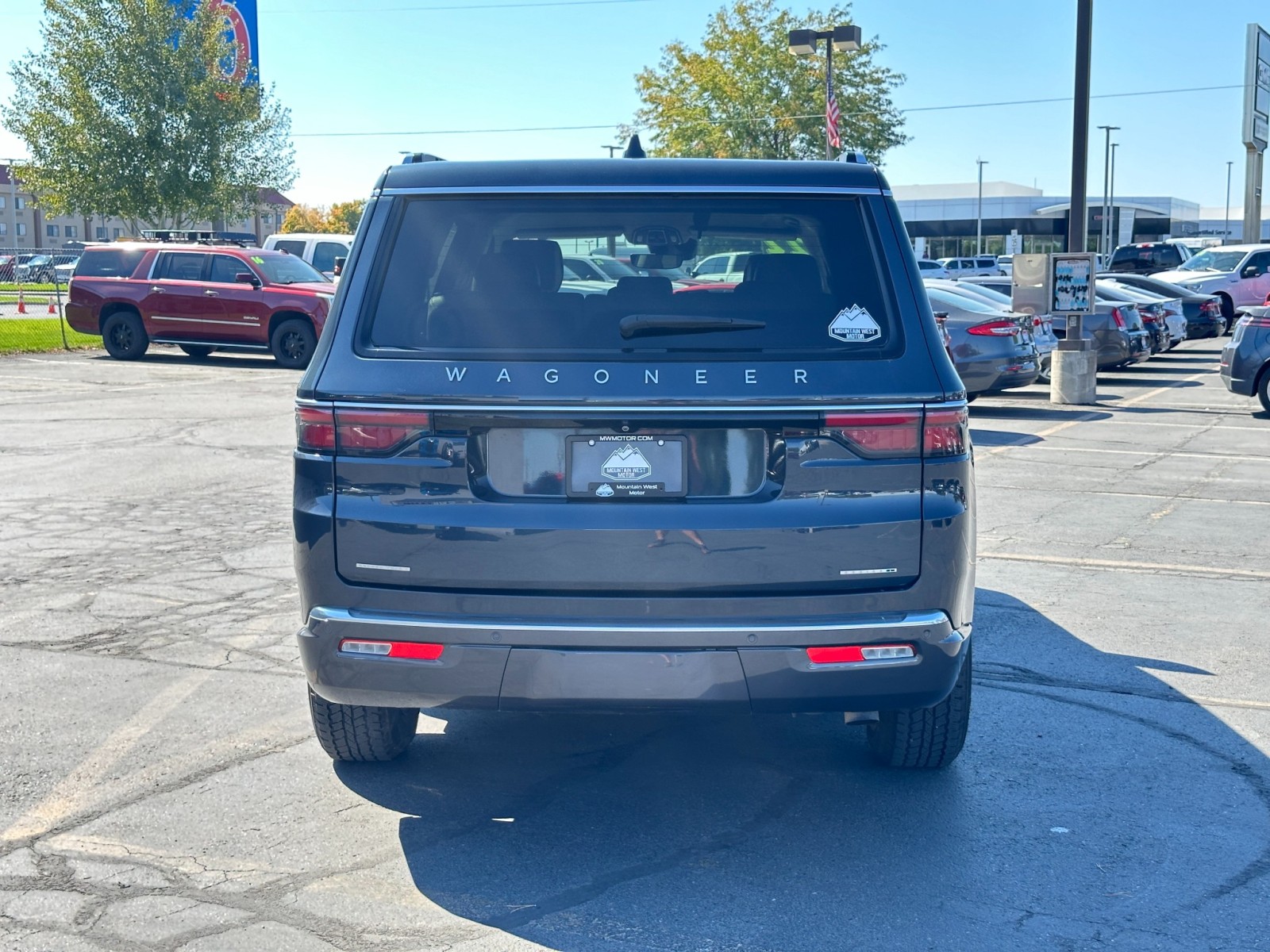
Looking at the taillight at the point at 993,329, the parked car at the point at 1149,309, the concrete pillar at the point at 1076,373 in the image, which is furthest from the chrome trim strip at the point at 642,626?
the parked car at the point at 1149,309

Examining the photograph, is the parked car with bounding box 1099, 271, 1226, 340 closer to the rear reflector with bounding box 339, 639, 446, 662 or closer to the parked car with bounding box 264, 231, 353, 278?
the parked car with bounding box 264, 231, 353, 278

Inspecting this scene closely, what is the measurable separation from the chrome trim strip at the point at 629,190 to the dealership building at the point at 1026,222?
7929cm

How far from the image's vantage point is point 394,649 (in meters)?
3.89

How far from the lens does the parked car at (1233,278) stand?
107ft

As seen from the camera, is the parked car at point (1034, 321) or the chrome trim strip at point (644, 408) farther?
the parked car at point (1034, 321)

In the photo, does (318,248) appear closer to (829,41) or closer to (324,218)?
(829,41)

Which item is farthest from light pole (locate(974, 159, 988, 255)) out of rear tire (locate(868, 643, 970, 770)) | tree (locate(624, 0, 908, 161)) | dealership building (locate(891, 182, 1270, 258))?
rear tire (locate(868, 643, 970, 770))

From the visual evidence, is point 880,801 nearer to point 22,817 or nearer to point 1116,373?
point 22,817

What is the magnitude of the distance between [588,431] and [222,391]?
15648mm

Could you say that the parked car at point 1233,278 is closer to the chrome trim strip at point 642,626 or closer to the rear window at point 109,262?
the rear window at point 109,262

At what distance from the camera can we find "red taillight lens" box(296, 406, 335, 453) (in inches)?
154

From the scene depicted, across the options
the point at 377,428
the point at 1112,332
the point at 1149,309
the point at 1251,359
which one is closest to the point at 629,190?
the point at 377,428

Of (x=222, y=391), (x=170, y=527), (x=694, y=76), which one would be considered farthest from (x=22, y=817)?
(x=694, y=76)

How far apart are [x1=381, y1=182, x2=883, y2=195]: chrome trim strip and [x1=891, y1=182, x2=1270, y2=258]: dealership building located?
7929 cm
